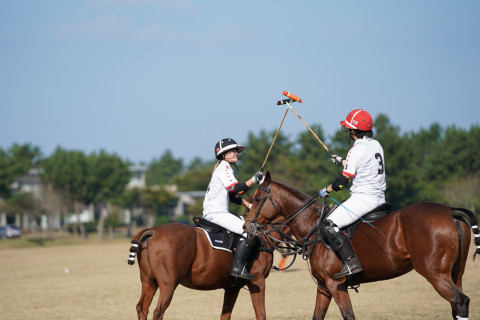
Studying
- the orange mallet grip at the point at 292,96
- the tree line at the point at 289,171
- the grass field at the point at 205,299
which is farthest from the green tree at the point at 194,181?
the orange mallet grip at the point at 292,96

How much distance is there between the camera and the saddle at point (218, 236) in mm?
9650

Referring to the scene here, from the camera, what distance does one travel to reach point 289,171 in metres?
72.2

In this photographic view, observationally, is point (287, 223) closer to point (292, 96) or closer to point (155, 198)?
point (292, 96)

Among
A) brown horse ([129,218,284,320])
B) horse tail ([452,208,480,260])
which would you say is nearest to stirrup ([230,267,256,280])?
brown horse ([129,218,284,320])

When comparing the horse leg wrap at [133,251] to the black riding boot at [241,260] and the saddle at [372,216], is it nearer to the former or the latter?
the black riding boot at [241,260]

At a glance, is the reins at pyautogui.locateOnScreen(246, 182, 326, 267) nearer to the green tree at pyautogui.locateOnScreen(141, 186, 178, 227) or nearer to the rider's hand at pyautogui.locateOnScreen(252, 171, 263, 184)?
the rider's hand at pyautogui.locateOnScreen(252, 171, 263, 184)

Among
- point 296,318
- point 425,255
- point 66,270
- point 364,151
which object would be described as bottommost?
point 66,270

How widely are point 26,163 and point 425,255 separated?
217 feet

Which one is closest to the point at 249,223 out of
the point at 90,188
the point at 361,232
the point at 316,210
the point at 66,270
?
the point at 316,210

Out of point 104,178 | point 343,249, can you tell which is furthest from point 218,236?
point 104,178

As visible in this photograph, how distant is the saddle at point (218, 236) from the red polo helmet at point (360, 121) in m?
2.56

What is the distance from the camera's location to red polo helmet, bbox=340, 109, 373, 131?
886cm

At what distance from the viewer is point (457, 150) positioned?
197 feet

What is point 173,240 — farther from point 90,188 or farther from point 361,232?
point 90,188
